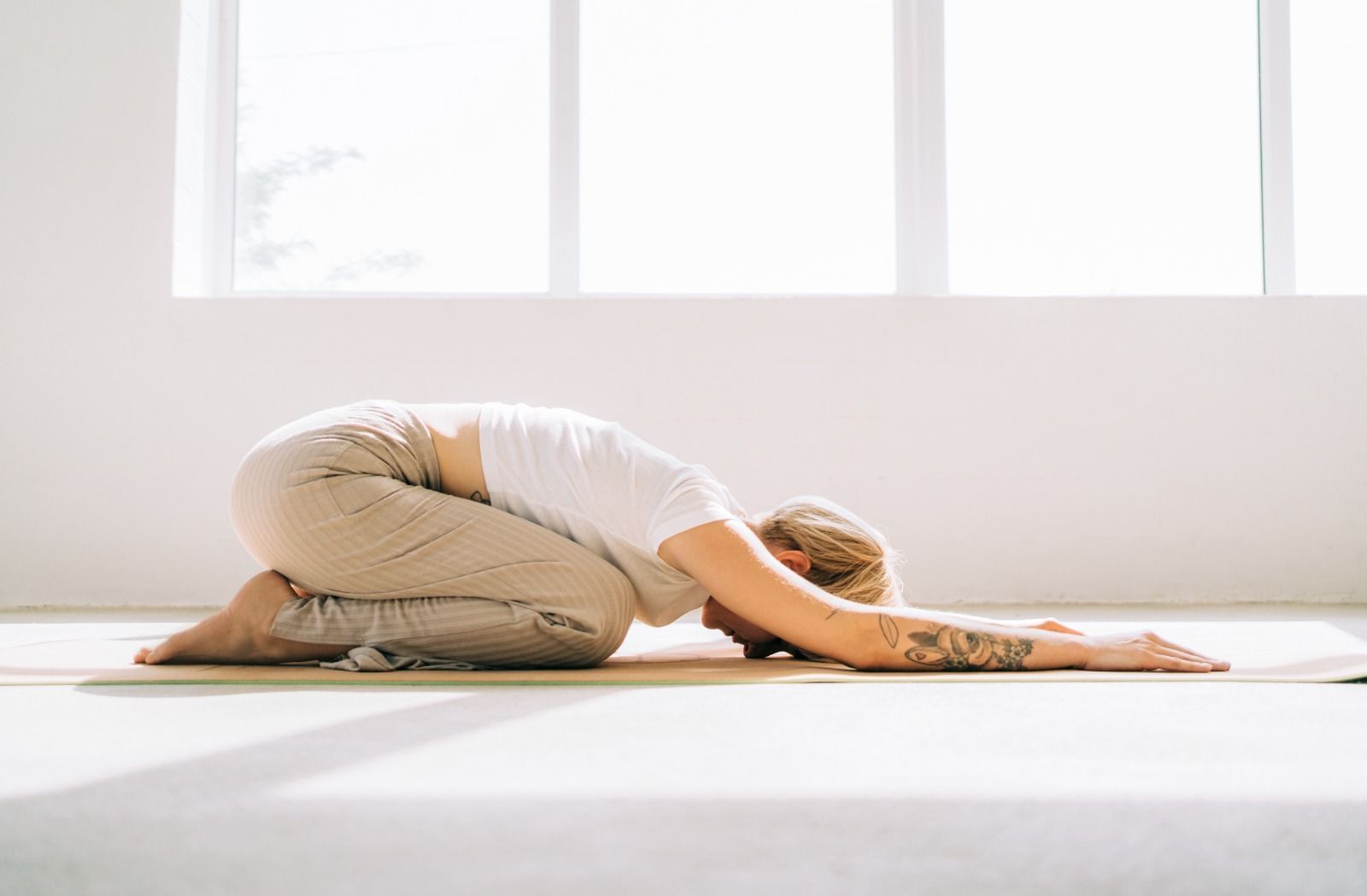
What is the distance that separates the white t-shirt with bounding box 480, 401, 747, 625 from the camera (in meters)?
1.63

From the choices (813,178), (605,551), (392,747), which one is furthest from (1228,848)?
(813,178)

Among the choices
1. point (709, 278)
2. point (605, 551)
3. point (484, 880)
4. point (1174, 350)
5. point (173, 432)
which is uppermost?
point (709, 278)

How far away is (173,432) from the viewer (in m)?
3.51

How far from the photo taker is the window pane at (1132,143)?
3828 millimetres

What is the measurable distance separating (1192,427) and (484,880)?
3364mm

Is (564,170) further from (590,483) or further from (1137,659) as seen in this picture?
(1137,659)

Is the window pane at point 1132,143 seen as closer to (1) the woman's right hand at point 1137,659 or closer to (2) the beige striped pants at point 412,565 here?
(1) the woman's right hand at point 1137,659

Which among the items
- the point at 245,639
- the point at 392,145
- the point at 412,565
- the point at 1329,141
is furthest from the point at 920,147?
the point at 245,639

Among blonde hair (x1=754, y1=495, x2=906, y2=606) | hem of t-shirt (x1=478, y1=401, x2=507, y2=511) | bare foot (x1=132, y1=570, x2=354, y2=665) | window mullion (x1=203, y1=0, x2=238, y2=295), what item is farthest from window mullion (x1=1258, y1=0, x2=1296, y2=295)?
window mullion (x1=203, y1=0, x2=238, y2=295)

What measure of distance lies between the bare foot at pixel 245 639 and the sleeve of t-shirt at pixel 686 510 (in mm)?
605

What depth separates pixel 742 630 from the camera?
1.87m

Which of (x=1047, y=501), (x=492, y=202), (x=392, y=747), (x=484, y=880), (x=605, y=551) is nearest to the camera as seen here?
(x=484, y=880)

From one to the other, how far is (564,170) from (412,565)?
2403mm

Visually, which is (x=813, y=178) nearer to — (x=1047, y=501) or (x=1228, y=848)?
(x=1047, y=501)
